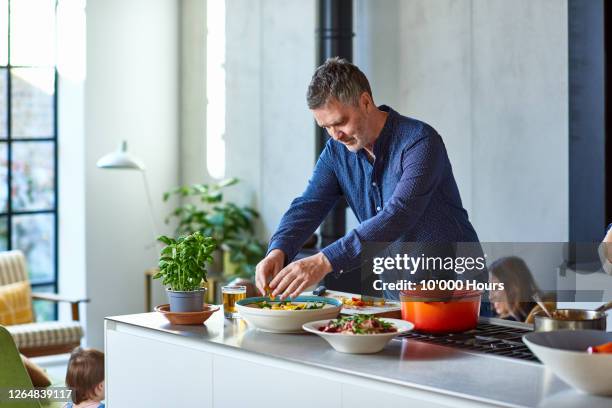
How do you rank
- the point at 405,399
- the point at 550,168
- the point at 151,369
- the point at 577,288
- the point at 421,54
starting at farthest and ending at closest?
the point at 421,54 → the point at 550,168 → the point at 577,288 → the point at 151,369 → the point at 405,399

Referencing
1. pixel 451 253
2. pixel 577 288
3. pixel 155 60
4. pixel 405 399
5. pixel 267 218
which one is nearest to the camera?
pixel 405 399

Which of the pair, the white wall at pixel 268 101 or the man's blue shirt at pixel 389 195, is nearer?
the man's blue shirt at pixel 389 195

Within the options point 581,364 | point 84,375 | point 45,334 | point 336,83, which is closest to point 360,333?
point 581,364

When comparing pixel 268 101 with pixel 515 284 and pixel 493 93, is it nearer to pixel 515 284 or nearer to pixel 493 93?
pixel 493 93

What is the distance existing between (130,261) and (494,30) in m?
3.72

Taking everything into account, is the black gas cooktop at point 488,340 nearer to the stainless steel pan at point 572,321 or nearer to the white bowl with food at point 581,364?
the stainless steel pan at point 572,321

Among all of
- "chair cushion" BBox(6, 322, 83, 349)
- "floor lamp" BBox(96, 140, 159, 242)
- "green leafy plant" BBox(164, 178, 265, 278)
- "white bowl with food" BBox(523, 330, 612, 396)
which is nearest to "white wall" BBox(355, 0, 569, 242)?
"green leafy plant" BBox(164, 178, 265, 278)

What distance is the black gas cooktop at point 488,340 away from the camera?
2.54 metres

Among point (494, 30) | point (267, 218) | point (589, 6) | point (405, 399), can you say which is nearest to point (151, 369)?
point (405, 399)

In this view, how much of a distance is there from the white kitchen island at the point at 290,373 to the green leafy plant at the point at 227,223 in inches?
154

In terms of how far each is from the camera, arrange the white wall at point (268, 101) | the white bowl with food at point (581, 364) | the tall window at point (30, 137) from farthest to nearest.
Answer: the tall window at point (30, 137) < the white wall at point (268, 101) < the white bowl with food at point (581, 364)

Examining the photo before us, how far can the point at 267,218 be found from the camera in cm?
741

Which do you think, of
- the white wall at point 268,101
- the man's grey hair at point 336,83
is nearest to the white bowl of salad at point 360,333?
the man's grey hair at point 336,83

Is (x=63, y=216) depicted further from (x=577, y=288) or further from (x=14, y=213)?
(x=577, y=288)
